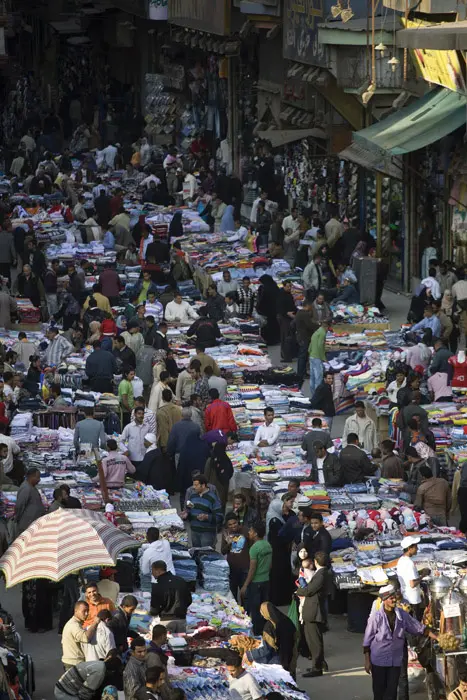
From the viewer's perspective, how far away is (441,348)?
76.4 feet

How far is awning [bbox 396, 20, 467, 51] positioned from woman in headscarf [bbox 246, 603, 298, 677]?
290 inches

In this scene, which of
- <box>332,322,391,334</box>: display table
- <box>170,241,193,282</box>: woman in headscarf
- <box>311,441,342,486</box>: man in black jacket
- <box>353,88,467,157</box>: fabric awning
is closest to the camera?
<box>311,441,342,486</box>: man in black jacket

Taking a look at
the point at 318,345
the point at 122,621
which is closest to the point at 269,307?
the point at 318,345

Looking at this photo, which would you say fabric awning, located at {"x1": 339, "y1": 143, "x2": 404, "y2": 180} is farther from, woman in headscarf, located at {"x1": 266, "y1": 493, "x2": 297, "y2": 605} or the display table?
woman in headscarf, located at {"x1": 266, "y1": 493, "x2": 297, "y2": 605}

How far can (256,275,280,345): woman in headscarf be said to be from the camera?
28.3 meters

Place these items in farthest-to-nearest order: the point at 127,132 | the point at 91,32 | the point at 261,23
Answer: the point at 91,32
the point at 127,132
the point at 261,23

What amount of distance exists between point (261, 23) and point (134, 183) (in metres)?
7.12

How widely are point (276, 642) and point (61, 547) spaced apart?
1.99 m

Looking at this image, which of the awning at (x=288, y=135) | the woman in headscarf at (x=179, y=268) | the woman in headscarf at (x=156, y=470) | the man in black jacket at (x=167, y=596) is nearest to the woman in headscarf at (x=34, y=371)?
the woman in headscarf at (x=156, y=470)

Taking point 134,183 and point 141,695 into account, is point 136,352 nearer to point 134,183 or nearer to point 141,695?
point 141,695

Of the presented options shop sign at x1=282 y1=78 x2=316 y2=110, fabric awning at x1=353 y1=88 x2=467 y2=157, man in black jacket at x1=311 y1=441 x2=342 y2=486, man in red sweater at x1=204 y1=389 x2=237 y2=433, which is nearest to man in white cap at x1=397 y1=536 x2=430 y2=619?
man in black jacket at x1=311 y1=441 x2=342 y2=486

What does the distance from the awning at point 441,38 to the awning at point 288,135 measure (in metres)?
15.5

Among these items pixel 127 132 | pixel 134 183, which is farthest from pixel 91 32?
pixel 134 183

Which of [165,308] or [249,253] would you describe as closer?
[165,308]
